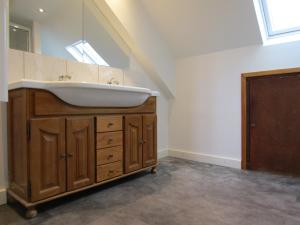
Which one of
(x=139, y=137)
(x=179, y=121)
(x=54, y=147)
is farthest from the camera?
(x=179, y=121)

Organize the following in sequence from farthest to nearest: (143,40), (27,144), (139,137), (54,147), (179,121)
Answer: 1. (179,121)
2. (143,40)
3. (139,137)
4. (54,147)
5. (27,144)

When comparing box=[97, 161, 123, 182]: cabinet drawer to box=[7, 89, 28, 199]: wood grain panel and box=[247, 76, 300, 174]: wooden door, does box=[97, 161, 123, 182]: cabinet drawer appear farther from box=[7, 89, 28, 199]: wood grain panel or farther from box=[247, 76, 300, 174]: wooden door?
box=[247, 76, 300, 174]: wooden door

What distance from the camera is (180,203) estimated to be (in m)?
1.85

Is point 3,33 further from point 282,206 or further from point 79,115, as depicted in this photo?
point 282,206

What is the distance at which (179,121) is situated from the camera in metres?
3.50

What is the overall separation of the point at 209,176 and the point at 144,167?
763 mm

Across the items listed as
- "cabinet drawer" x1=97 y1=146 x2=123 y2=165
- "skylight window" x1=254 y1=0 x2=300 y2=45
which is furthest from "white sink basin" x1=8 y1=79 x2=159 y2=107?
"skylight window" x1=254 y1=0 x2=300 y2=45

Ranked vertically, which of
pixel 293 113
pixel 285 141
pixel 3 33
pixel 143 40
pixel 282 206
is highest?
pixel 143 40

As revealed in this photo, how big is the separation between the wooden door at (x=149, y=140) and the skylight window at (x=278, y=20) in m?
1.69

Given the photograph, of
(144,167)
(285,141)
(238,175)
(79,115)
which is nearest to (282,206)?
(238,175)

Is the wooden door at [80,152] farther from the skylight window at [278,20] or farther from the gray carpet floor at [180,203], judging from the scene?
the skylight window at [278,20]

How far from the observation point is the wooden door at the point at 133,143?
230cm

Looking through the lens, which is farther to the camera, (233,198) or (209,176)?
(209,176)

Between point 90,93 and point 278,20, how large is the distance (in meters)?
2.38
